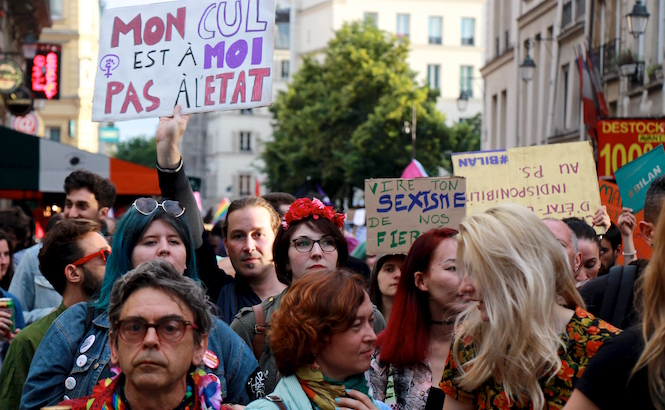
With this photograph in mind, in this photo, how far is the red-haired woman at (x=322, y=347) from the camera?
3.62 metres

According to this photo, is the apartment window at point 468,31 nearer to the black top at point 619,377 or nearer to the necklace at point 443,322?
the necklace at point 443,322

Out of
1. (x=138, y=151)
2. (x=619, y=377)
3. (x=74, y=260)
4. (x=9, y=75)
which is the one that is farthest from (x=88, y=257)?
(x=138, y=151)

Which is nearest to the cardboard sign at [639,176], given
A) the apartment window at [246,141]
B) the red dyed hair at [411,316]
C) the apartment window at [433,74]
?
the red dyed hair at [411,316]

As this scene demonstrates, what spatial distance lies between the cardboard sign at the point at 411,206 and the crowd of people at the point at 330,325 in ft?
4.12

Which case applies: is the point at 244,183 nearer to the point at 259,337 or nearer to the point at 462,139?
the point at 462,139

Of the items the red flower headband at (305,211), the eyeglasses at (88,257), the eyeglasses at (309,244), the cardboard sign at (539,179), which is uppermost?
the cardboard sign at (539,179)

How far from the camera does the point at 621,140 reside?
30.8 feet

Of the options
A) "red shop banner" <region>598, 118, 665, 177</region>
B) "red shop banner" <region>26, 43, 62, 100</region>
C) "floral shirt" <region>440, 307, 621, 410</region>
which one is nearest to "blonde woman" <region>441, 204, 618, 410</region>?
"floral shirt" <region>440, 307, 621, 410</region>

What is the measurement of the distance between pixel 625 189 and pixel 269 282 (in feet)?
9.80

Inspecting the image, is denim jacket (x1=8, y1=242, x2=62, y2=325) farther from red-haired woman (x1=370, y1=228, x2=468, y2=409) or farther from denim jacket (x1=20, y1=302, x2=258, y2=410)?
red-haired woman (x1=370, y1=228, x2=468, y2=409)

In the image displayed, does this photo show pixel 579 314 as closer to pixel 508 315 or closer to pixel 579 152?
pixel 508 315

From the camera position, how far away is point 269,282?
5684 mm

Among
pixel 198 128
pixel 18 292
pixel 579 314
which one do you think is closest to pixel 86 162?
pixel 18 292

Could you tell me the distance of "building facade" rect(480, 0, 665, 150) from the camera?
21.5 m
